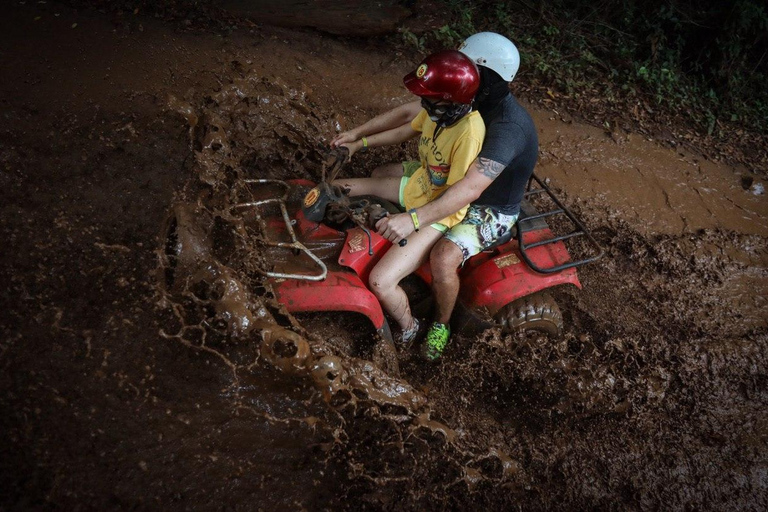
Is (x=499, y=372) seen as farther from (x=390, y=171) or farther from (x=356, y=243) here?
(x=390, y=171)

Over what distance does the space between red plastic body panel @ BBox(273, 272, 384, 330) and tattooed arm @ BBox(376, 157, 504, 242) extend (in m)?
0.39

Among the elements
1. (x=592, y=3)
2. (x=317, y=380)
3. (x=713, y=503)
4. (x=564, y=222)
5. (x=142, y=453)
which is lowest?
(x=713, y=503)

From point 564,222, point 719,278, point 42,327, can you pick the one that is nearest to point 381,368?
point 42,327

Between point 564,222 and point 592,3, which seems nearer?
point 564,222

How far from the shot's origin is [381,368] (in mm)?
3490

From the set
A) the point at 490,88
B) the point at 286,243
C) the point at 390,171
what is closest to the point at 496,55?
the point at 490,88

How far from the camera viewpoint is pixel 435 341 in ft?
12.7

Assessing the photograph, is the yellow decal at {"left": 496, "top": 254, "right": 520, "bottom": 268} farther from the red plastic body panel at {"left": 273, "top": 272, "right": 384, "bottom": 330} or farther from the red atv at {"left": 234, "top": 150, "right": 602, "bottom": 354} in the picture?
the red plastic body panel at {"left": 273, "top": 272, "right": 384, "bottom": 330}

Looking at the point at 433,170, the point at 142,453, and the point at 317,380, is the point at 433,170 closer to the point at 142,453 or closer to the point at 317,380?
the point at 317,380

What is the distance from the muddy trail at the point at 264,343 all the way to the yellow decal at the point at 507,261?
0.59m

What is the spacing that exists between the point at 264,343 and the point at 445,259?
135 cm

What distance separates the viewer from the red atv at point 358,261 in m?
3.13

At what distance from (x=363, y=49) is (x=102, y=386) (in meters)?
5.28

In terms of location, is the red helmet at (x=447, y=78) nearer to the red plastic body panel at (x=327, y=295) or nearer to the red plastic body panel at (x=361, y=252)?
the red plastic body panel at (x=361, y=252)
